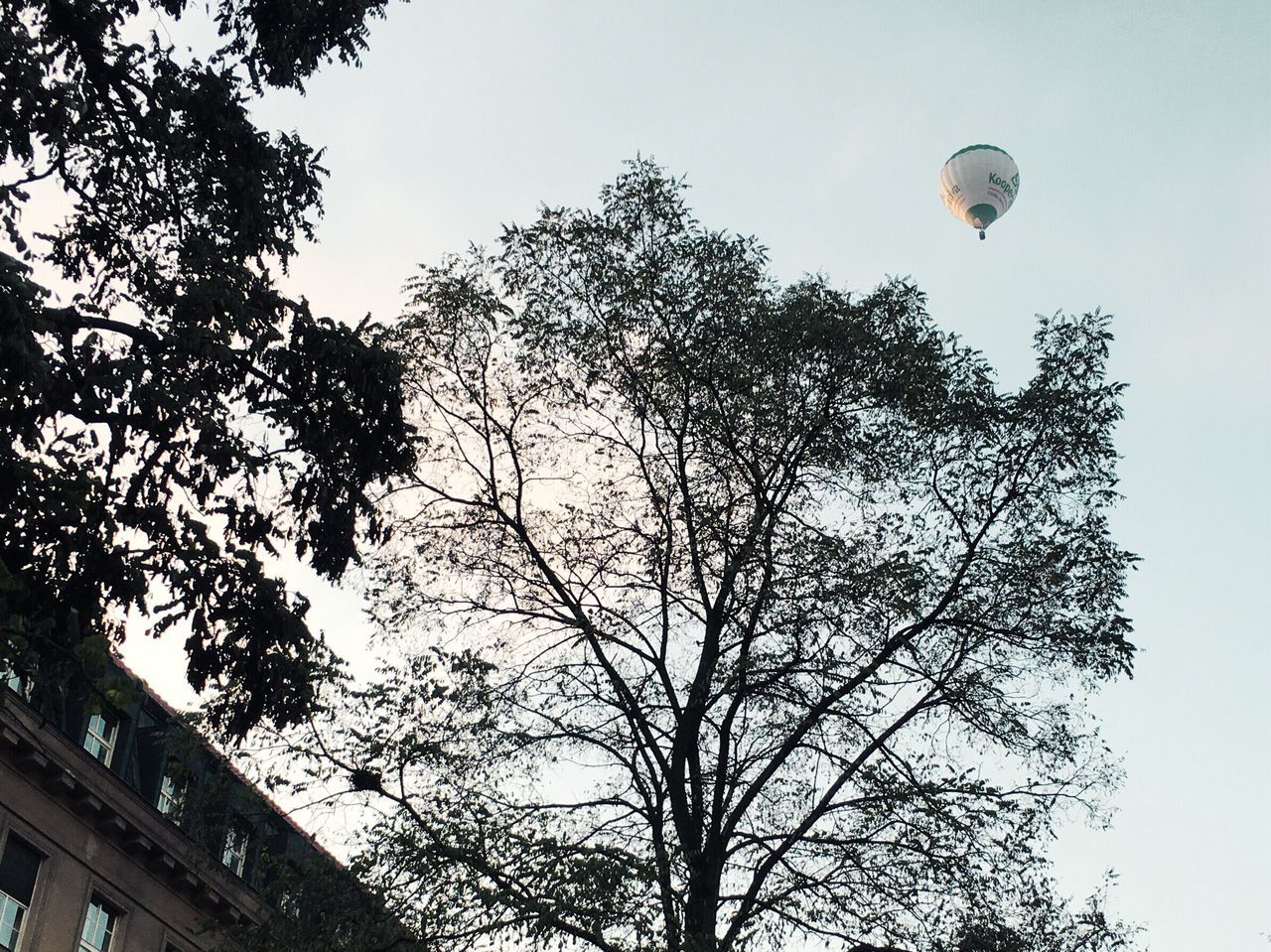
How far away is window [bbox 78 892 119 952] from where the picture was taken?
3052 cm

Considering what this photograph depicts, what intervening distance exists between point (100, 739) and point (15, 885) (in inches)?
187

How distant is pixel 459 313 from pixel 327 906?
894 centimetres

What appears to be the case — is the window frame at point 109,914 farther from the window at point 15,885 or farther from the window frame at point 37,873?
the window at point 15,885

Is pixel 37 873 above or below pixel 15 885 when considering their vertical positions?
above

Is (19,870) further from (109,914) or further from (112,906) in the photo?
(109,914)

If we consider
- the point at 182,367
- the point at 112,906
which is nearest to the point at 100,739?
the point at 112,906

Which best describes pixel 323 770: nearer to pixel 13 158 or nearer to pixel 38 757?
pixel 13 158

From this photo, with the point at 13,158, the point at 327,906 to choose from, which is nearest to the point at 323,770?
the point at 327,906

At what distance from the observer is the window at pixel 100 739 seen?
3231 cm

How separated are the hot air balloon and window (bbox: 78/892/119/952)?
5412 centimetres

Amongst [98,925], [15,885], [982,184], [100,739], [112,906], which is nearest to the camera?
[15,885]

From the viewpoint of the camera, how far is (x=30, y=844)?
29.1 meters

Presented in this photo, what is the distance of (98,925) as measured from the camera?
1228 inches

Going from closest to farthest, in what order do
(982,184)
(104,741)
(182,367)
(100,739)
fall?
(182,367), (100,739), (104,741), (982,184)
